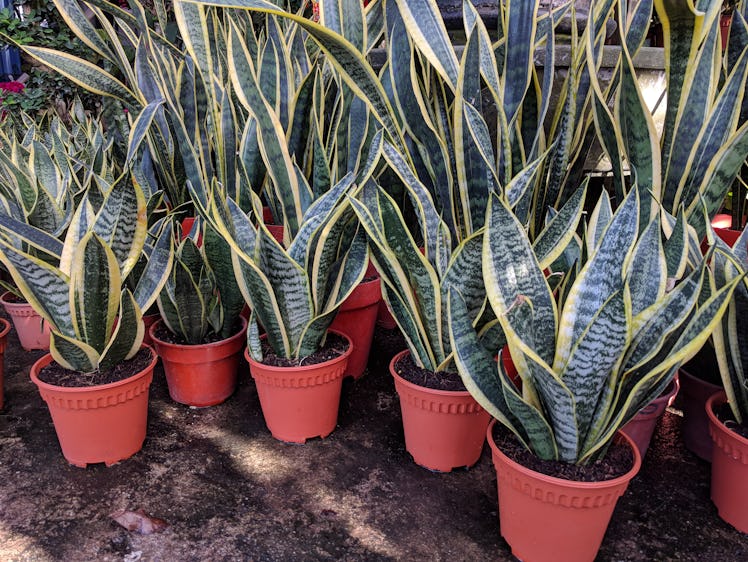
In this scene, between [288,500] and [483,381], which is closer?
[483,381]

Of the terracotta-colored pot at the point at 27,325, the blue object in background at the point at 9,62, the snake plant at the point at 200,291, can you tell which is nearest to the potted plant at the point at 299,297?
the snake plant at the point at 200,291

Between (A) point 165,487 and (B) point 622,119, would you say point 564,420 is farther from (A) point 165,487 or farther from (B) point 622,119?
(A) point 165,487

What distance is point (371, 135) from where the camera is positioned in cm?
125

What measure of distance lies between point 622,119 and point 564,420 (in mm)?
606

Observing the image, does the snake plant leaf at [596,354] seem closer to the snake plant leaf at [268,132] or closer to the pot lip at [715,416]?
the pot lip at [715,416]

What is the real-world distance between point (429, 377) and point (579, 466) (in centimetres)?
33

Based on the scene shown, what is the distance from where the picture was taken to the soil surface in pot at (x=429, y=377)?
1.09 meters

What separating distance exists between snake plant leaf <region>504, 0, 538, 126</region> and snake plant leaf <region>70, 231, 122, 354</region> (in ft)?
2.55

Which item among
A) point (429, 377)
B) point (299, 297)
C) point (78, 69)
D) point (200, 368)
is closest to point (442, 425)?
point (429, 377)

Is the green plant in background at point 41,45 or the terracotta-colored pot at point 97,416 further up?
the green plant in background at point 41,45

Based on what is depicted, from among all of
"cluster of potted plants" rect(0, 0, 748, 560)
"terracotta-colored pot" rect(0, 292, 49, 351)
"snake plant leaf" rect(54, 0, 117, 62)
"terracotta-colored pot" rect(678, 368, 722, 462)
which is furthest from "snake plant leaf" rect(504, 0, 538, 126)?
"terracotta-colored pot" rect(0, 292, 49, 351)

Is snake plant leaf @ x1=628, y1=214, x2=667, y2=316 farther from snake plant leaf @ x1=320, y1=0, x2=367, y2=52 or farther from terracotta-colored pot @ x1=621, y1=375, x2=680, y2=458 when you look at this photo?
snake plant leaf @ x1=320, y1=0, x2=367, y2=52

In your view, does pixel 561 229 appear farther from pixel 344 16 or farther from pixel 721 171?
pixel 344 16

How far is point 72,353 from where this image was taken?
3.60 feet
